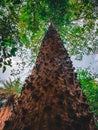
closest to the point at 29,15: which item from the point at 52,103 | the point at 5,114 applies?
the point at 52,103

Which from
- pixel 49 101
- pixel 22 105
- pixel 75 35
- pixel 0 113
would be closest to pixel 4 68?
pixel 22 105

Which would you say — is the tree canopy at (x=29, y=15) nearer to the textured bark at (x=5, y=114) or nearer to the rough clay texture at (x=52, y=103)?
the rough clay texture at (x=52, y=103)

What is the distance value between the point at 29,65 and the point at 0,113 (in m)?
4.30

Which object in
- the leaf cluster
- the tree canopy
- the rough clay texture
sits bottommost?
the rough clay texture

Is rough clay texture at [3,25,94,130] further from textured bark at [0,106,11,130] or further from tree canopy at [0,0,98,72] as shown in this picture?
textured bark at [0,106,11,130]

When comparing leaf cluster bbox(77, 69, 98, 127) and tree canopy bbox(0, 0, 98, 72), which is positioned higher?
leaf cluster bbox(77, 69, 98, 127)

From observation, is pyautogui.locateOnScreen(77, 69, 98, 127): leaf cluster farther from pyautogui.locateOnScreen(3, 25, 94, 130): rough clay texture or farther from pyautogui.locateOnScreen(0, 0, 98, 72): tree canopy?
pyautogui.locateOnScreen(3, 25, 94, 130): rough clay texture

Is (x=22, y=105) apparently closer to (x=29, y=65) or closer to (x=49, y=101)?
(x=49, y=101)

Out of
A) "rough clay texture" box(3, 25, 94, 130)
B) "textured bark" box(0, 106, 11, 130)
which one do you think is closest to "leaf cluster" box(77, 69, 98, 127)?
"textured bark" box(0, 106, 11, 130)

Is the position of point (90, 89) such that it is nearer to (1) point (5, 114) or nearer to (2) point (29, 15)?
(1) point (5, 114)

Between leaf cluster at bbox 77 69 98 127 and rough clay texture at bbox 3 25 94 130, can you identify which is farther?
leaf cluster at bbox 77 69 98 127

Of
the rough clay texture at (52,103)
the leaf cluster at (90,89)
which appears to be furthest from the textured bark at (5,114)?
the rough clay texture at (52,103)

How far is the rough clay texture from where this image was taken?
4062 millimetres

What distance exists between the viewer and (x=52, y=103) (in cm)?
432
